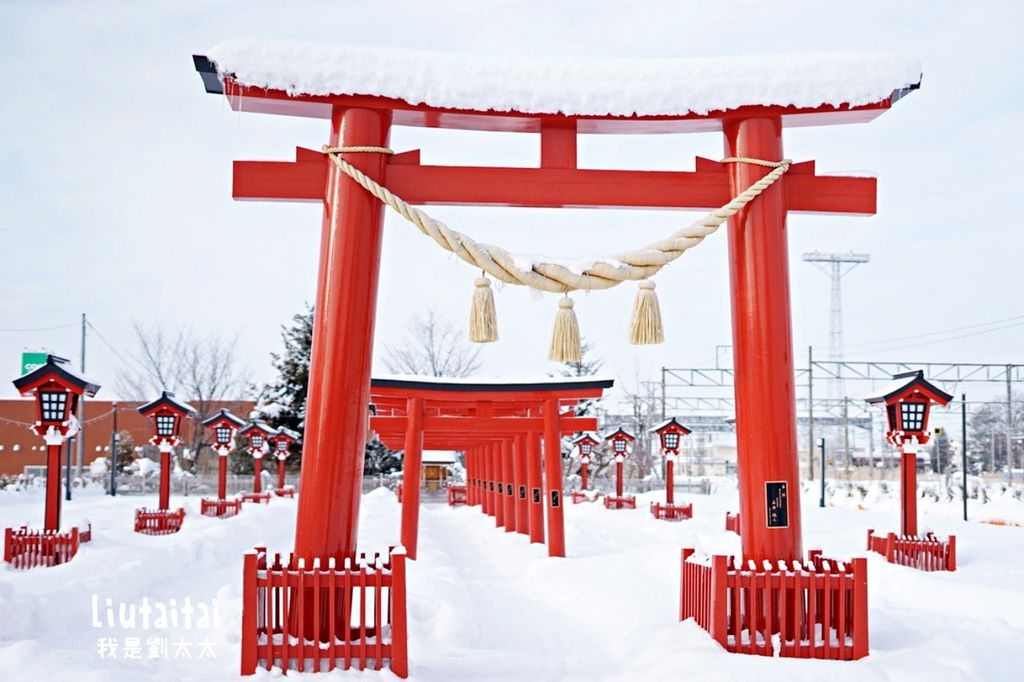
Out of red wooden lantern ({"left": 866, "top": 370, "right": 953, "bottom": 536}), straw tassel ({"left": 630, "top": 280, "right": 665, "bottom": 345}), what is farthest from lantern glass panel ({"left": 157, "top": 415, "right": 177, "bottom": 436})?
straw tassel ({"left": 630, "top": 280, "right": 665, "bottom": 345})

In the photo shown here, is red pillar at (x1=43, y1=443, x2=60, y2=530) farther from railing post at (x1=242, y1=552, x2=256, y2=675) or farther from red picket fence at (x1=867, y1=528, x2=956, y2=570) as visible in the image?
red picket fence at (x1=867, y1=528, x2=956, y2=570)

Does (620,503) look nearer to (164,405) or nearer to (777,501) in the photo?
(164,405)

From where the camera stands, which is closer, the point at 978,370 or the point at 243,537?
the point at 243,537

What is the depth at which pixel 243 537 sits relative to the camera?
754 inches

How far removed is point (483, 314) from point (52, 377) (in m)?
9.92

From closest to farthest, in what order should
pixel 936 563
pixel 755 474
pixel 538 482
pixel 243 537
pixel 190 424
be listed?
pixel 755 474, pixel 936 563, pixel 538 482, pixel 243 537, pixel 190 424

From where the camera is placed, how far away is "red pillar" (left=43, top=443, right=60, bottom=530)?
13773mm

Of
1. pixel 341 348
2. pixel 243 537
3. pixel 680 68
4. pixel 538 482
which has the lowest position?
pixel 243 537

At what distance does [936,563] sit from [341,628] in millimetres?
9861

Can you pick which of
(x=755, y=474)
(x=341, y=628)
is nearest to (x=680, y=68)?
(x=755, y=474)

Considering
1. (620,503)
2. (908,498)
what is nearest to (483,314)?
(908,498)

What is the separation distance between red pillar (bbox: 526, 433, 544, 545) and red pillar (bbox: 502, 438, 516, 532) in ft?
9.41

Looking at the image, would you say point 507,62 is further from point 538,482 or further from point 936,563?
point 538,482

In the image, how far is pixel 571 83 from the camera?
278 inches
